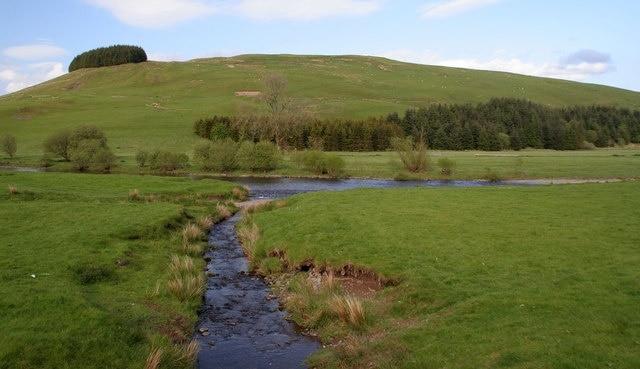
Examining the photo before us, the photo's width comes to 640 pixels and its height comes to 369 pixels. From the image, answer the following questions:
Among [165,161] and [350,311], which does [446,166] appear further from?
[350,311]

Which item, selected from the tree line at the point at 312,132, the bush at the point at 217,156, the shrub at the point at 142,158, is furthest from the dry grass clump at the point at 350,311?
the tree line at the point at 312,132

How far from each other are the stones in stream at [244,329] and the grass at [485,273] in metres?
0.97

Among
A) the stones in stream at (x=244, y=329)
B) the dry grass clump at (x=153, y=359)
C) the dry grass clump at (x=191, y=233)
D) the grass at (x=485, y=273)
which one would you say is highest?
the grass at (x=485, y=273)

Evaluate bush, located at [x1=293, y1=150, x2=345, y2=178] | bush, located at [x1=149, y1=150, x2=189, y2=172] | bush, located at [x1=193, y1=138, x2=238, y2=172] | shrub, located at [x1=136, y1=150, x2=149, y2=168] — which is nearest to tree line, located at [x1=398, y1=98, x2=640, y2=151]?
bush, located at [x1=293, y1=150, x2=345, y2=178]

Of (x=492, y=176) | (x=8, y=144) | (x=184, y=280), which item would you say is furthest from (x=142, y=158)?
(x=184, y=280)

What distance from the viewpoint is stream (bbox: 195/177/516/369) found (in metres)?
13.8

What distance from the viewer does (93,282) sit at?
671 inches

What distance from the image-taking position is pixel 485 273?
53.1ft

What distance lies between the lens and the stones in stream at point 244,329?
13727mm

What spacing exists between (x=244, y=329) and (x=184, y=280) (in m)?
4.02

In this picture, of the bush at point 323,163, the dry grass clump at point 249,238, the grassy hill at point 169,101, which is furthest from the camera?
the grassy hill at point 169,101

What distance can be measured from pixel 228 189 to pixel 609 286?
3787 centimetres

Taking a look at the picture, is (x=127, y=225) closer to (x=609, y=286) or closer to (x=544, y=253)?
(x=544, y=253)

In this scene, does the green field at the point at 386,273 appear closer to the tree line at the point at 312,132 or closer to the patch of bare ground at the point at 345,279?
the patch of bare ground at the point at 345,279
